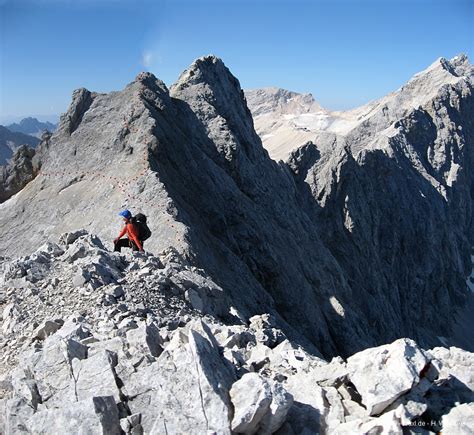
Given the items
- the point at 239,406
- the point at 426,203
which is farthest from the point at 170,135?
the point at 426,203

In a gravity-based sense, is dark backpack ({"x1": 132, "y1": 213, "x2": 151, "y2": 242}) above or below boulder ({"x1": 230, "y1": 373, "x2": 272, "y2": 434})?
above

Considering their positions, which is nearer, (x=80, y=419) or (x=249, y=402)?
(x=80, y=419)

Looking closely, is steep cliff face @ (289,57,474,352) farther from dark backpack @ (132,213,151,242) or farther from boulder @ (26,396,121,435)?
boulder @ (26,396,121,435)

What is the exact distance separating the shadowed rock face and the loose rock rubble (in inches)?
329

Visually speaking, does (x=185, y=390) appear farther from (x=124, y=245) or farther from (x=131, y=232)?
(x=124, y=245)

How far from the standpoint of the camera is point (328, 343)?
32188 mm

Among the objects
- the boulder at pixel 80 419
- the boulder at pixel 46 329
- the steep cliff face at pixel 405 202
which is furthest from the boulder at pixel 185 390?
the steep cliff face at pixel 405 202

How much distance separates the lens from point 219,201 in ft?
110

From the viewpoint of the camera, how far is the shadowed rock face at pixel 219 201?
27734mm

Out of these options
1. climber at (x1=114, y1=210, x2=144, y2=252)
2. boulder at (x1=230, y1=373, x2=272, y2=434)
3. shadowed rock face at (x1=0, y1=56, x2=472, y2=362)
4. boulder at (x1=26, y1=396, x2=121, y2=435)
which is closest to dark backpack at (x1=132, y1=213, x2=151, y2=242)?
climber at (x1=114, y1=210, x2=144, y2=252)

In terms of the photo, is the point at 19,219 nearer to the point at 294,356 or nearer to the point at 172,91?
the point at 172,91

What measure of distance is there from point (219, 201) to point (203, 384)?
25.1 meters

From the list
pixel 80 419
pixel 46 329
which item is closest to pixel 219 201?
pixel 46 329

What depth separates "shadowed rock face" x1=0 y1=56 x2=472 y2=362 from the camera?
1092 inches
